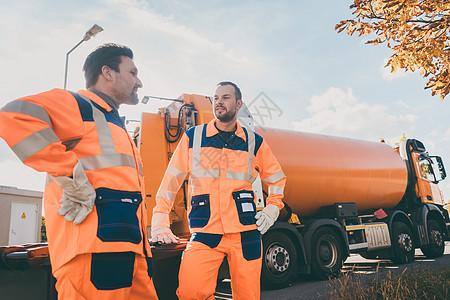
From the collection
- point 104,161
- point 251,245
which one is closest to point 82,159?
point 104,161

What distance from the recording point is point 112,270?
1.75m

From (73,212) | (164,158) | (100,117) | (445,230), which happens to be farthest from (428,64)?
(445,230)

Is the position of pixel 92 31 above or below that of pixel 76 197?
above

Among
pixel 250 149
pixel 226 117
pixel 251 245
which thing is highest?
pixel 226 117

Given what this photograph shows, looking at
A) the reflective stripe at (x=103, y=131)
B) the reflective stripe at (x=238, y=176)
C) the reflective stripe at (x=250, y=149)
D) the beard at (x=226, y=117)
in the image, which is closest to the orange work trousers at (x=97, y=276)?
the reflective stripe at (x=103, y=131)

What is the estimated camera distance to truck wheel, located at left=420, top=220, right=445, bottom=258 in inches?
364

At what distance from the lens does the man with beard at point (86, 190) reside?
166 cm

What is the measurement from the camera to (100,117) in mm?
1975

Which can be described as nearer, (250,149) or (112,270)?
(112,270)

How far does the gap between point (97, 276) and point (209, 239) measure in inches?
42.4

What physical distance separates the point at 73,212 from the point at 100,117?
56 cm

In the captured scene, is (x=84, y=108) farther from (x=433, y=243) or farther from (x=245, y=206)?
(x=433, y=243)

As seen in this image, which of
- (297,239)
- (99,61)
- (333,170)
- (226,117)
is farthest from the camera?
(333,170)

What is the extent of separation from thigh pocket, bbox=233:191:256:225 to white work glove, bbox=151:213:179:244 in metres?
0.57
